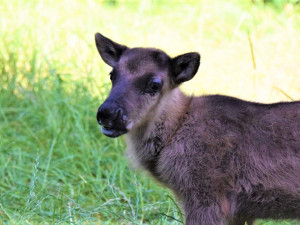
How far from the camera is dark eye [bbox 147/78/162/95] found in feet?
15.8

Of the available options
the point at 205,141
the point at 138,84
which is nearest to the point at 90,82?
the point at 138,84

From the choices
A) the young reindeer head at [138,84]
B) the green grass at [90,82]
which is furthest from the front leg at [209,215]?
the young reindeer head at [138,84]

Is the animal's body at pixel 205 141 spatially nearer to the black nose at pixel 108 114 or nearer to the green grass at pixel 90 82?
the black nose at pixel 108 114

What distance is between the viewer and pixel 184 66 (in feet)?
16.3

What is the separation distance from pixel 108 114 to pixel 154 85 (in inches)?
20.9

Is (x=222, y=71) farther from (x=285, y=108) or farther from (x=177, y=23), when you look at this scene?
(x=285, y=108)

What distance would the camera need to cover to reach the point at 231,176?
4.57m

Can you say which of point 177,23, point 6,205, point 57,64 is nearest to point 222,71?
point 177,23

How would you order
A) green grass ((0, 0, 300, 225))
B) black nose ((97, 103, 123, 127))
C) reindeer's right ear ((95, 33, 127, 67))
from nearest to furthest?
1. black nose ((97, 103, 123, 127))
2. reindeer's right ear ((95, 33, 127, 67))
3. green grass ((0, 0, 300, 225))

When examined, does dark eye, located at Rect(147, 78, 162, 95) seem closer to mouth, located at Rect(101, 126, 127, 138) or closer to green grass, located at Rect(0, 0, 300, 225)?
mouth, located at Rect(101, 126, 127, 138)

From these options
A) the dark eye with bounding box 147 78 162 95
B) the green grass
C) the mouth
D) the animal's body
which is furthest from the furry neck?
the green grass

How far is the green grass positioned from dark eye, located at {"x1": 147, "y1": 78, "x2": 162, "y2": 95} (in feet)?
3.44

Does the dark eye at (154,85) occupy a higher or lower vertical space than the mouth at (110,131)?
higher

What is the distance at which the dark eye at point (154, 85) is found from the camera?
4.80 meters
